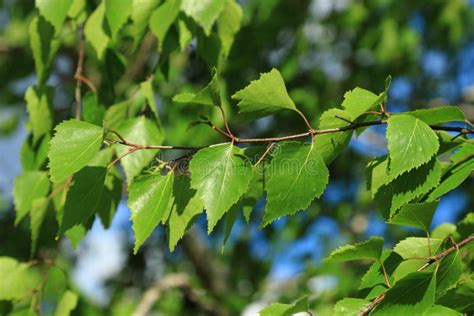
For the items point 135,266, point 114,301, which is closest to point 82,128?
point 114,301

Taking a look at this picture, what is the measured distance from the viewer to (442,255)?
88 cm

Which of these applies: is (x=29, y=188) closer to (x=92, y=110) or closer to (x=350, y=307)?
(x=92, y=110)

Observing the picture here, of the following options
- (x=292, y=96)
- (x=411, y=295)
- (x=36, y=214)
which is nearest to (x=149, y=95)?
(x=36, y=214)

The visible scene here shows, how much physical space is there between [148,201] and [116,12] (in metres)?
0.44

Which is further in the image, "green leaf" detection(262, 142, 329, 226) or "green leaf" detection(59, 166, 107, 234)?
"green leaf" detection(59, 166, 107, 234)

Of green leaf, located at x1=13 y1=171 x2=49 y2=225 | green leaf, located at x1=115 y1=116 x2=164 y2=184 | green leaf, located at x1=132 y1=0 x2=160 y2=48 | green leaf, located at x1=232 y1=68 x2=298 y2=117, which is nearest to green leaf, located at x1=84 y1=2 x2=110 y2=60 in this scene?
green leaf, located at x1=132 y1=0 x2=160 y2=48

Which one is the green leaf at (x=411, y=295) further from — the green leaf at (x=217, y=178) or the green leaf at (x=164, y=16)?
the green leaf at (x=164, y=16)

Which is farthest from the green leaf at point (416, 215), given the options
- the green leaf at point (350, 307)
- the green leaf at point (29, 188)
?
the green leaf at point (29, 188)

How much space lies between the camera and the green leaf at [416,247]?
94 cm

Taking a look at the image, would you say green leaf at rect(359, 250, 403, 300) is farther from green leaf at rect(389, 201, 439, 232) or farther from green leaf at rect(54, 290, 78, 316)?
green leaf at rect(54, 290, 78, 316)

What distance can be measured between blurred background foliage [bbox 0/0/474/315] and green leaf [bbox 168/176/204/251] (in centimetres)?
168

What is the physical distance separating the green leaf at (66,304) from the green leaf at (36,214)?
0.12m

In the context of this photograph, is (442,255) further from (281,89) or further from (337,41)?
(337,41)

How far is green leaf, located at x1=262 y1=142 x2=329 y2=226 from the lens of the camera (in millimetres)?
898
